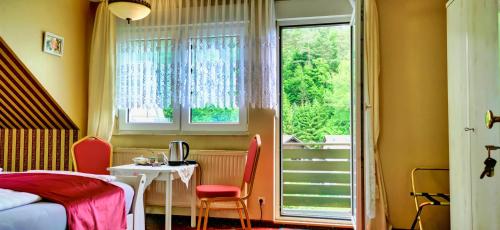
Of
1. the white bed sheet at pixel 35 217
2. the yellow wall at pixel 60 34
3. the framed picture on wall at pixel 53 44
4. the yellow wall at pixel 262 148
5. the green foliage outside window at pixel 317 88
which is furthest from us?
the green foliage outside window at pixel 317 88

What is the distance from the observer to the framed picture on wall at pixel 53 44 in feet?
11.2

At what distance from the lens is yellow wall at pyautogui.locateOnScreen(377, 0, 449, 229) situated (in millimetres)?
3025

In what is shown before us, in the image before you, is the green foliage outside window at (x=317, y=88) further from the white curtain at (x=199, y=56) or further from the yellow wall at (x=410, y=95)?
the yellow wall at (x=410, y=95)

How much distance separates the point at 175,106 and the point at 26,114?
1.45 metres

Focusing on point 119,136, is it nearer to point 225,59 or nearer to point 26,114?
point 26,114

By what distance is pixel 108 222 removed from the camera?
6.66 feet

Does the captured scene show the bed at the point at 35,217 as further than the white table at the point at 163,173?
No

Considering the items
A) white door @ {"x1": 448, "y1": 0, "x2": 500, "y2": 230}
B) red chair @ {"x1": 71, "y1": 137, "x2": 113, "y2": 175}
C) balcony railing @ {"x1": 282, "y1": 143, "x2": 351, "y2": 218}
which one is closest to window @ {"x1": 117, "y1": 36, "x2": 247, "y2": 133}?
red chair @ {"x1": 71, "y1": 137, "x2": 113, "y2": 175}

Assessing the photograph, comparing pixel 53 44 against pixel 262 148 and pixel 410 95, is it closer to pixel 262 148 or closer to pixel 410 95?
pixel 262 148

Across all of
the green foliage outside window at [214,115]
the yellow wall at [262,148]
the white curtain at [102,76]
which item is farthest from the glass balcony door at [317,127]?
the white curtain at [102,76]

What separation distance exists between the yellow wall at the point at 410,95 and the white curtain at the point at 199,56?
1041mm

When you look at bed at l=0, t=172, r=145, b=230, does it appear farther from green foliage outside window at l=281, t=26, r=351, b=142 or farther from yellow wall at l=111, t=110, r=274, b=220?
green foliage outside window at l=281, t=26, r=351, b=142

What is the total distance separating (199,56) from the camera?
11.9 feet

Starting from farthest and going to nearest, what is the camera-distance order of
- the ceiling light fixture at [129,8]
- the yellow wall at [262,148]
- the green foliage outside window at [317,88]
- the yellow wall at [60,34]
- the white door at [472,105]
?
the green foliage outside window at [317,88] → the yellow wall at [262,148] → the yellow wall at [60,34] → the ceiling light fixture at [129,8] → the white door at [472,105]
